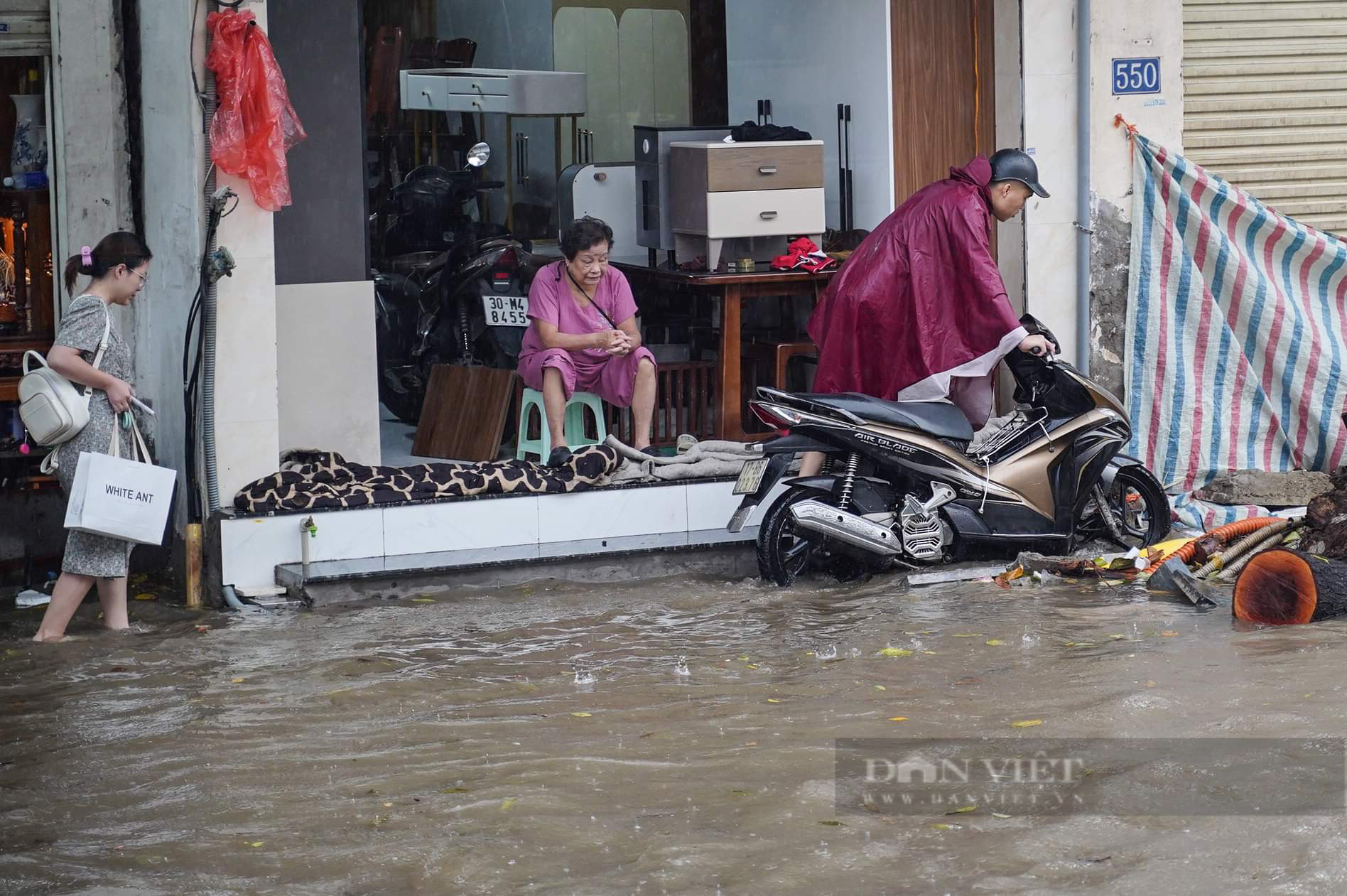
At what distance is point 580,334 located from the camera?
8.03m

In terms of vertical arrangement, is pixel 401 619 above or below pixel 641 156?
below

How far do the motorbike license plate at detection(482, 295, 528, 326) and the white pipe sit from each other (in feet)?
10.3

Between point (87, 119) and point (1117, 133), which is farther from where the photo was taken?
point (1117, 133)

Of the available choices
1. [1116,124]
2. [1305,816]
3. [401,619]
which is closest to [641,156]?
[1116,124]

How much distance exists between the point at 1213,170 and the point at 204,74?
5422 millimetres

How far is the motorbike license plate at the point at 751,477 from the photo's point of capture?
6699mm

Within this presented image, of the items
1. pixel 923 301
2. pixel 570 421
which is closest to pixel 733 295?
pixel 570 421

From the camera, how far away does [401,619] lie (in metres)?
6.45

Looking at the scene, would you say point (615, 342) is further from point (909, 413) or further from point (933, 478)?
point (933, 478)

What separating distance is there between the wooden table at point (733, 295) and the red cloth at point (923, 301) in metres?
1.05

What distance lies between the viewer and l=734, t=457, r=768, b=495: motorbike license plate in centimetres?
670

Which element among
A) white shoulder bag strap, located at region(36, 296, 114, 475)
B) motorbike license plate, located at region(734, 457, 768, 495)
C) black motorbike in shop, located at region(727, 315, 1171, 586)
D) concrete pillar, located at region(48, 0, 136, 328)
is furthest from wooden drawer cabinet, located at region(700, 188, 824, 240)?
white shoulder bag strap, located at region(36, 296, 114, 475)

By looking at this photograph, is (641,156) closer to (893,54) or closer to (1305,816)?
(893,54)

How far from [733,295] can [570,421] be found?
112 cm
